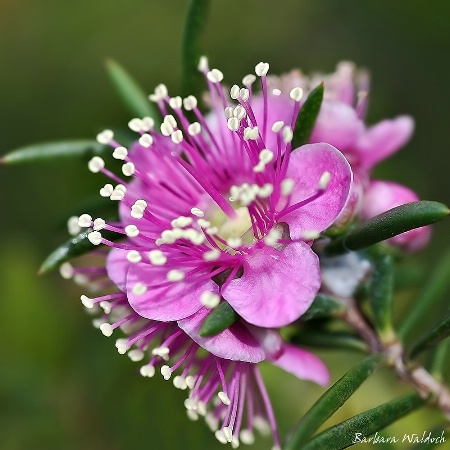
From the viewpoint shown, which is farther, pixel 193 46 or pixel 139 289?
pixel 193 46

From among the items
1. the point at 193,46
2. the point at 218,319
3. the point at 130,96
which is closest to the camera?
the point at 218,319

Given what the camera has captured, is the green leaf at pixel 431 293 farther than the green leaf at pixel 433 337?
Yes

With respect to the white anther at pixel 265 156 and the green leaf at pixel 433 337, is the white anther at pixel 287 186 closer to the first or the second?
the white anther at pixel 265 156

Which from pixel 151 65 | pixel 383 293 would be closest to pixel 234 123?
pixel 383 293

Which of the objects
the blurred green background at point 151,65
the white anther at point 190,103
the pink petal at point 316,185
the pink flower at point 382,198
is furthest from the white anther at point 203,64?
the blurred green background at point 151,65

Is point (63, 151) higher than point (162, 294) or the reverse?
higher

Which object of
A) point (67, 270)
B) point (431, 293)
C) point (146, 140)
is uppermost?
point (146, 140)

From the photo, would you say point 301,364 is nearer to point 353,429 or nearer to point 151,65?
point 353,429
